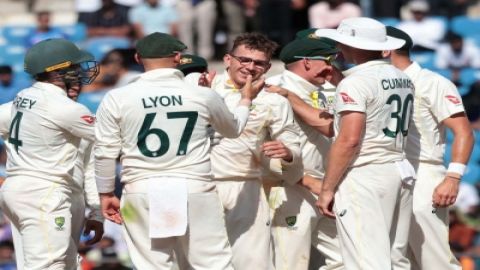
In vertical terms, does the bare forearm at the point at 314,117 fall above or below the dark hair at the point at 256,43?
below

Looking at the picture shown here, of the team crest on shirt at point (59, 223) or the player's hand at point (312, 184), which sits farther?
the player's hand at point (312, 184)

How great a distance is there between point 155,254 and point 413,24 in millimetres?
9376

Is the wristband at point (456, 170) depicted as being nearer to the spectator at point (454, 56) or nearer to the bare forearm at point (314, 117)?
the bare forearm at point (314, 117)

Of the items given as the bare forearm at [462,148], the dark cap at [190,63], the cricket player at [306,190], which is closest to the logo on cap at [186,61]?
the dark cap at [190,63]

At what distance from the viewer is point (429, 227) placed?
882cm

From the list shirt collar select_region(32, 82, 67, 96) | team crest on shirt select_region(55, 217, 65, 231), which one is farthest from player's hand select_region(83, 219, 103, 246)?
shirt collar select_region(32, 82, 67, 96)

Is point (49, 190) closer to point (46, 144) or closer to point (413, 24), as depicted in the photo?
point (46, 144)

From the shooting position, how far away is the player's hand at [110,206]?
7.97m

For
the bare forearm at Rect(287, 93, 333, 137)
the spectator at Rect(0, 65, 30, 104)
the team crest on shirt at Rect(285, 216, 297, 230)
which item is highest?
the bare forearm at Rect(287, 93, 333, 137)

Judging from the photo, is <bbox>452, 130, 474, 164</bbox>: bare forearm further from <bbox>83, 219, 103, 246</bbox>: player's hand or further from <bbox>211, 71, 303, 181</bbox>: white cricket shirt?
<bbox>83, 219, 103, 246</bbox>: player's hand

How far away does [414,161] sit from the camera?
8930 mm

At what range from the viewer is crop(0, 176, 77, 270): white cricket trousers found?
8.34m

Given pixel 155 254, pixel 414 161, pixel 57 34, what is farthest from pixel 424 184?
pixel 57 34

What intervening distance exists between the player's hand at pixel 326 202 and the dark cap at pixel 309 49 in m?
1.31
